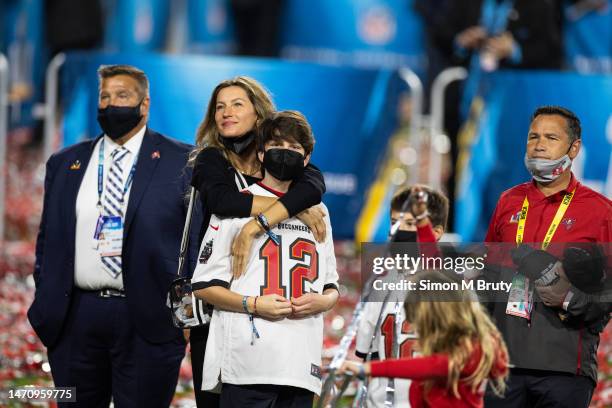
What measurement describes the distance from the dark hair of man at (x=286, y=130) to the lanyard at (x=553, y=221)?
44.1 inches

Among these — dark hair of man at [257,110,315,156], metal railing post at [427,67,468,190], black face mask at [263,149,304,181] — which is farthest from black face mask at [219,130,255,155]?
metal railing post at [427,67,468,190]

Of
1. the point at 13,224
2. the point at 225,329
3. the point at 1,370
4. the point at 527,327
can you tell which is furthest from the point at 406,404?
the point at 13,224

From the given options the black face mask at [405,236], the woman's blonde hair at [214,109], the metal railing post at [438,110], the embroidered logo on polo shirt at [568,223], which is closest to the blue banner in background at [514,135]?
the metal railing post at [438,110]

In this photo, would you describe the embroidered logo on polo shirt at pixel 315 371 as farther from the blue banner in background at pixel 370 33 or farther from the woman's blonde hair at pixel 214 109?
the blue banner in background at pixel 370 33

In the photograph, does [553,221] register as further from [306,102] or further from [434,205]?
[306,102]

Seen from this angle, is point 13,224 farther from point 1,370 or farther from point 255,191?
point 255,191

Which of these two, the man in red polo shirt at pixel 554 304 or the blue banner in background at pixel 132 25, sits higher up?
the blue banner in background at pixel 132 25

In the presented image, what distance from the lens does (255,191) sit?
6.56 meters

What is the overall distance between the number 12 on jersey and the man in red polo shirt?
3.25 ft

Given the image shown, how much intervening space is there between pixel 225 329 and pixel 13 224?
887cm

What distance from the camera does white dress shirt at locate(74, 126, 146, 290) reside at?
7.20 m

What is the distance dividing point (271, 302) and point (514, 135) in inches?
273

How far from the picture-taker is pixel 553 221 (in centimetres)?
669

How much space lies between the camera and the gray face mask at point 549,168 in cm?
674
